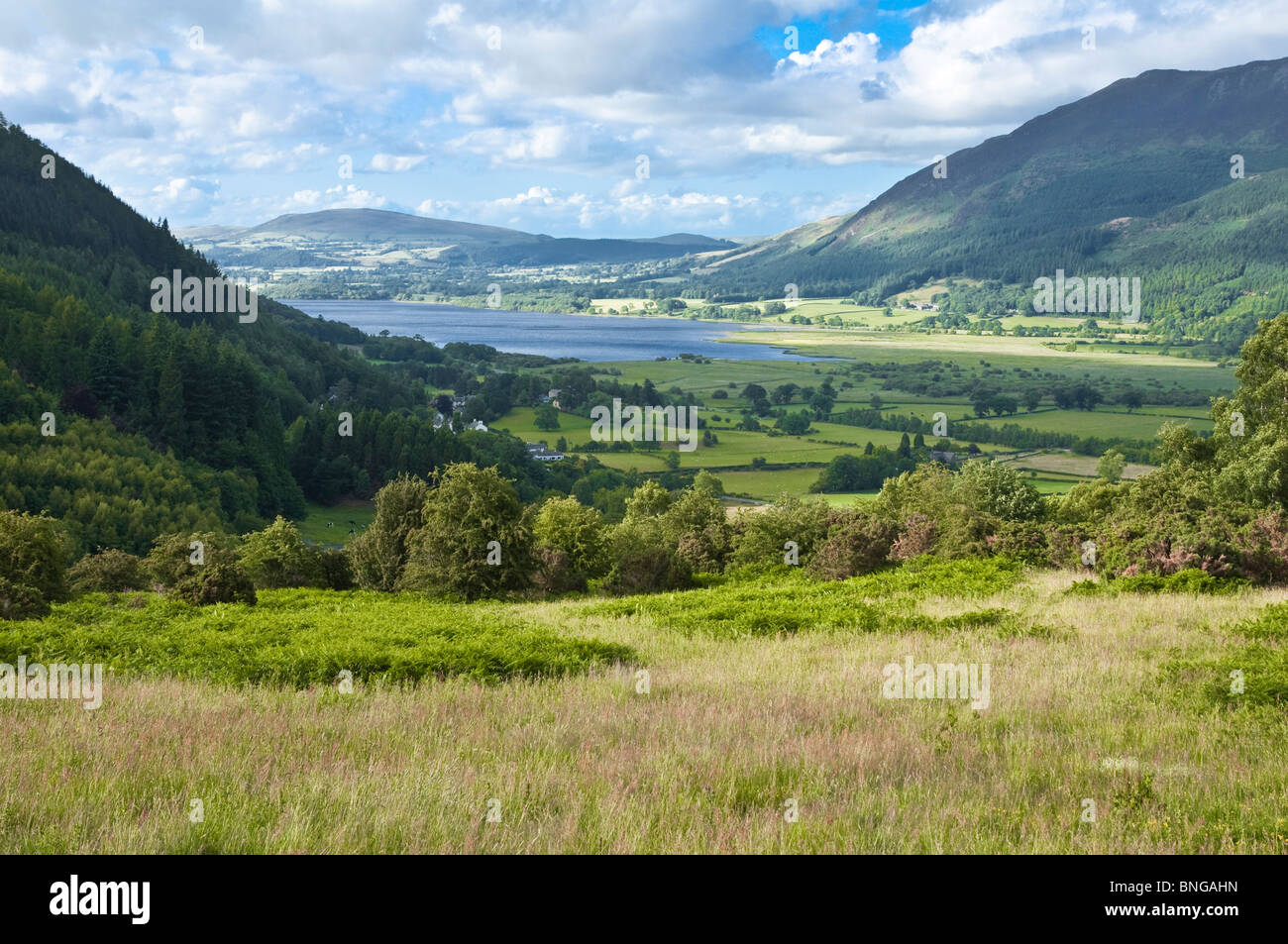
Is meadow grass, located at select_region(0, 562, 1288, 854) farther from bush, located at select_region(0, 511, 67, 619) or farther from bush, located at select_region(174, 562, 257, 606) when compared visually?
bush, located at select_region(174, 562, 257, 606)

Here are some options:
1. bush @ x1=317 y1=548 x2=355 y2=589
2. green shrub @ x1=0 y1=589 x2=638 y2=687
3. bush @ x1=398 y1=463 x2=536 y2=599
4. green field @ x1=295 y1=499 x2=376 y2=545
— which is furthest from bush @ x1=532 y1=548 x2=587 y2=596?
green field @ x1=295 y1=499 x2=376 y2=545

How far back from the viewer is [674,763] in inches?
325

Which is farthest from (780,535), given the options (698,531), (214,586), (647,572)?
(214,586)

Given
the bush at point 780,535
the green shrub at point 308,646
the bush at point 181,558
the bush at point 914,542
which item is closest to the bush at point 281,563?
the bush at point 181,558

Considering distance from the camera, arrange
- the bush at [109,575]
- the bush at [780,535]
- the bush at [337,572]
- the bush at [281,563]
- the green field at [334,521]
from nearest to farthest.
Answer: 1. the bush at [109,575]
2. the bush at [281,563]
3. the bush at [337,572]
4. the bush at [780,535]
5. the green field at [334,521]

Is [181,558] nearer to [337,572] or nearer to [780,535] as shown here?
[337,572]

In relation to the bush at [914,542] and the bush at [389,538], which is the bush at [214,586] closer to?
the bush at [389,538]

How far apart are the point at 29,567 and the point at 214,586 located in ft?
17.2

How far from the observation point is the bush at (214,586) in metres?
28.1

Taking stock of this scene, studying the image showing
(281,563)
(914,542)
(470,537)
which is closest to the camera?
(470,537)

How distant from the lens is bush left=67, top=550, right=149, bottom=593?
1337 inches

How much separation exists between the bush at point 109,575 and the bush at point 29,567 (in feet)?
13.7

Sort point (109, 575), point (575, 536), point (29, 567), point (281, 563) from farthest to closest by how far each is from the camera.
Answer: point (575, 536) < point (281, 563) < point (109, 575) < point (29, 567)

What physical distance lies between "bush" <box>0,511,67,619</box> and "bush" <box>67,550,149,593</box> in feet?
13.7
